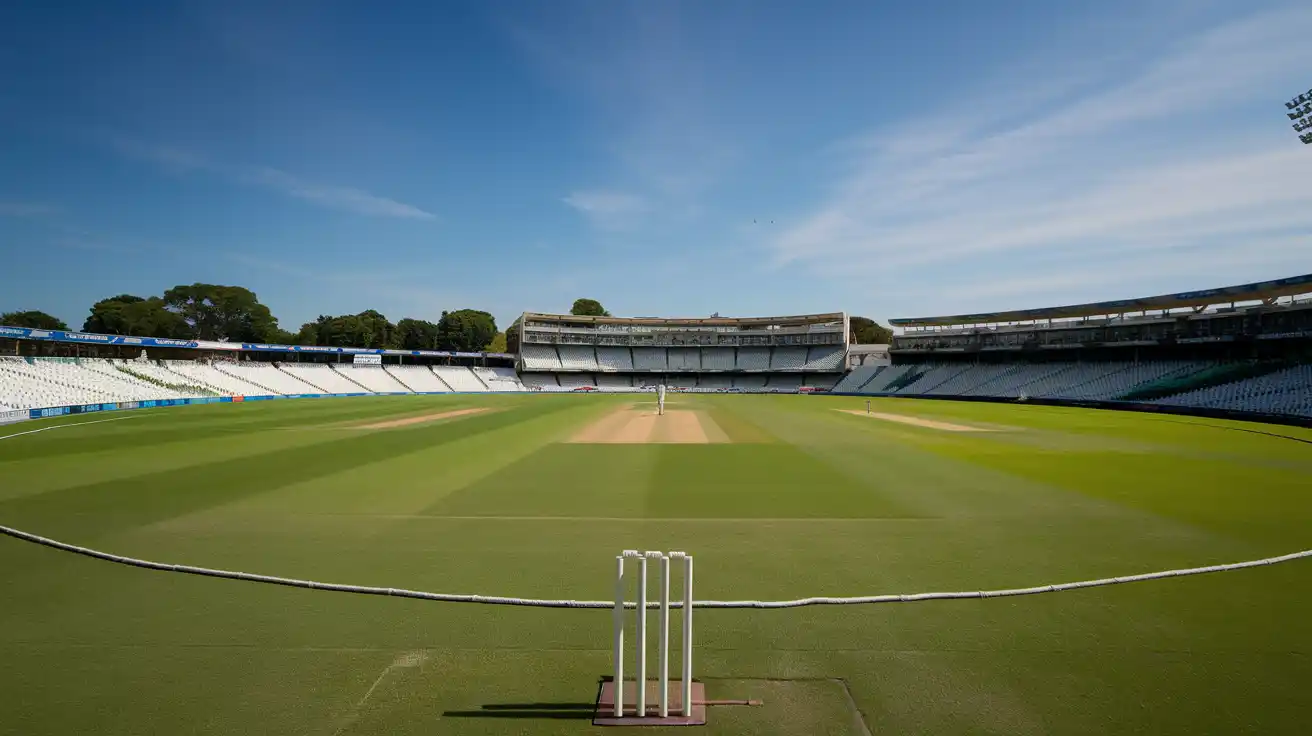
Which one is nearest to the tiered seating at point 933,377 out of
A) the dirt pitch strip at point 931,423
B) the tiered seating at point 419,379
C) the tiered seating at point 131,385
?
the dirt pitch strip at point 931,423

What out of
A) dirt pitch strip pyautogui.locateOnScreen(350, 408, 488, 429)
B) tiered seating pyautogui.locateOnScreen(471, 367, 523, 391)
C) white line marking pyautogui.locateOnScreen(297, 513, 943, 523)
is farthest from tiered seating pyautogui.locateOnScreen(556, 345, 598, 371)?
white line marking pyautogui.locateOnScreen(297, 513, 943, 523)

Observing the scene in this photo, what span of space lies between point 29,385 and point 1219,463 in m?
59.9

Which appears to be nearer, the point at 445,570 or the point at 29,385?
the point at 445,570

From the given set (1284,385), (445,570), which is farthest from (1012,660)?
(1284,385)

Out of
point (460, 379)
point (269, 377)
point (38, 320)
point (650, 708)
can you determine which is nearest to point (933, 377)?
point (460, 379)

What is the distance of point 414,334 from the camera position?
106 meters

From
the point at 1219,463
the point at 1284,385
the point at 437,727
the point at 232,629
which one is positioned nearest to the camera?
the point at 437,727

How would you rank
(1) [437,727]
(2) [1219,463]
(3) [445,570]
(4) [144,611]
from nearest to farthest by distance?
1. (1) [437,727]
2. (4) [144,611]
3. (3) [445,570]
4. (2) [1219,463]

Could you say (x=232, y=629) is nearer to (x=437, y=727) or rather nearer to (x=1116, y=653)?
(x=437, y=727)

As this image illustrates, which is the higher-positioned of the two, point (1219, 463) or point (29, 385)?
point (29, 385)

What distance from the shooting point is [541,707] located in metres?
4.40

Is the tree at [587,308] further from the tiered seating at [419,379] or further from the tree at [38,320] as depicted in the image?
the tree at [38,320]

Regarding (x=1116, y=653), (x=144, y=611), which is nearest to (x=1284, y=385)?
(x=1116, y=653)

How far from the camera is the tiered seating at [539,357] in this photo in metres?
83.9
